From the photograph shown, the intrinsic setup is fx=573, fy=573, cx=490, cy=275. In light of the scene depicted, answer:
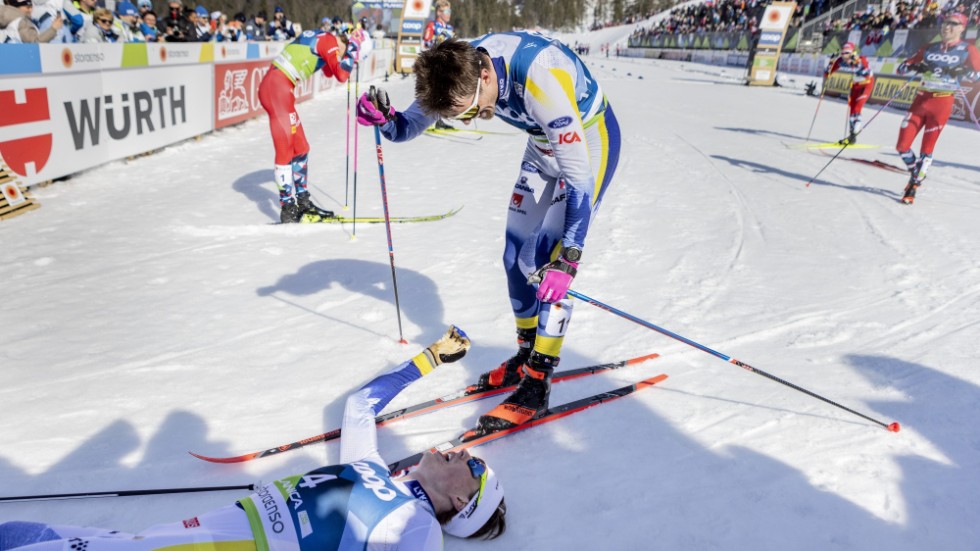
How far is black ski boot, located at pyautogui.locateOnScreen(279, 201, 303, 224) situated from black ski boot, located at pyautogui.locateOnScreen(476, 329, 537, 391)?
3600mm

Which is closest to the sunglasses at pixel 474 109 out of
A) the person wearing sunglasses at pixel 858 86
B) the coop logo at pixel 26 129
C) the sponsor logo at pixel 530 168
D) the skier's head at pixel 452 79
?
the skier's head at pixel 452 79

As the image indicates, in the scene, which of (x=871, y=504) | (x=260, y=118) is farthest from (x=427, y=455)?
(x=260, y=118)

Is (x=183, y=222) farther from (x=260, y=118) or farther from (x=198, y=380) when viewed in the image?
(x=260, y=118)

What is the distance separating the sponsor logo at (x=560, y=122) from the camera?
92.2 inches

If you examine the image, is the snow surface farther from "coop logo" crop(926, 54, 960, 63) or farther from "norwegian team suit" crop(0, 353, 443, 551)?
"coop logo" crop(926, 54, 960, 63)

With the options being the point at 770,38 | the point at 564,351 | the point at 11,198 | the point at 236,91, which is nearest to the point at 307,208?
the point at 11,198

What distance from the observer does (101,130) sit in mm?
7457

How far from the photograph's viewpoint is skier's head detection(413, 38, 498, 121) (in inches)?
85.1

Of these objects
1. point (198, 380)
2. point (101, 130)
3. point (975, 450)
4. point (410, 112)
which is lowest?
point (198, 380)

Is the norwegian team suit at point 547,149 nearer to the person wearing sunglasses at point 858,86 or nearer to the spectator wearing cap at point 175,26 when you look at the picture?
the spectator wearing cap at point 175,26

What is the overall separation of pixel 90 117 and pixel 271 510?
24.1ft

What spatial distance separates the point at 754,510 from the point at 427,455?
4.72 ft

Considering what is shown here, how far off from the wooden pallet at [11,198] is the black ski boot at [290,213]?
2491mm

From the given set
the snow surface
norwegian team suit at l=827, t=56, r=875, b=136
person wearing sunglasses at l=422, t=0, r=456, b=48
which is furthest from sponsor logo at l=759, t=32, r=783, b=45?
the snow surface
